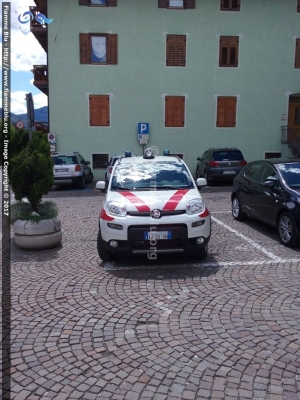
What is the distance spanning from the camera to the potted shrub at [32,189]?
696 cm

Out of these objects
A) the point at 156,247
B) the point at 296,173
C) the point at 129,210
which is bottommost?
the point at 156,247

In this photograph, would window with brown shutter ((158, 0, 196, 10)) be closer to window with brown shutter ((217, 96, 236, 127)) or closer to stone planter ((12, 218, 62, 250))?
window with brown shutter ((217, 96, 236, 127))

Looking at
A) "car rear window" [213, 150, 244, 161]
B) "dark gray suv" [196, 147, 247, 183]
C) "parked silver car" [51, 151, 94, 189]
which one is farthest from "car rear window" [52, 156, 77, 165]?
"car rear window" [213, 150, 244, 161]

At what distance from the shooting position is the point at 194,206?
601cm

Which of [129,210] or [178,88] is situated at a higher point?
[178,88]

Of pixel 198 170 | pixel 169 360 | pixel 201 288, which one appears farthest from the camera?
pixel 198 170

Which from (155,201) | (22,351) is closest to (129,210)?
(155,201)

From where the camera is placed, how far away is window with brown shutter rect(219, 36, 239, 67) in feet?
69.6

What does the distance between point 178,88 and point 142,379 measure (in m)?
19.6

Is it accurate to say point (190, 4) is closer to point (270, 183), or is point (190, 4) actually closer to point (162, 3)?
point (162, 3)

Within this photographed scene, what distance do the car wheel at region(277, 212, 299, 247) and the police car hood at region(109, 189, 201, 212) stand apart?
1.81 meters

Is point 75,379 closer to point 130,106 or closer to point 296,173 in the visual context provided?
point 296,173

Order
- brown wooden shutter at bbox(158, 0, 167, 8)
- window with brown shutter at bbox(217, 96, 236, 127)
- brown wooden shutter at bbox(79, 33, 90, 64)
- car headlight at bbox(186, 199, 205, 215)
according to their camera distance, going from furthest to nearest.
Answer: window with brown shutter at bbox(217, 96, 236, 127), brown wooden shutter at bbox(158, 0, 167, 8), brown wooden shutter at bbox(79, 33, 90, 64), car headlight at bbox(186, 199, 205, 215)

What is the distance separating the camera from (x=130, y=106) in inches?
830
